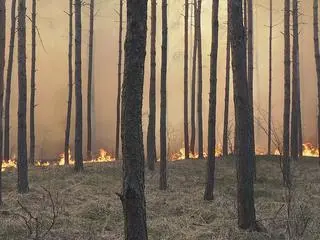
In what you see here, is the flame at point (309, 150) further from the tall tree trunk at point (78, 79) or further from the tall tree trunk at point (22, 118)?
the tall tree trunk at point (22, 118)

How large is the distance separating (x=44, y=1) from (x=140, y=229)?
20.6 m

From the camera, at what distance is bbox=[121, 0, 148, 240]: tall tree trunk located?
538 centimetres

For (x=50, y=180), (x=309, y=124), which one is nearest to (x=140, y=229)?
(x=50, y=180)

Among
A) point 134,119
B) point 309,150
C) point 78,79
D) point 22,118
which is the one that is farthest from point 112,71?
point 134,119

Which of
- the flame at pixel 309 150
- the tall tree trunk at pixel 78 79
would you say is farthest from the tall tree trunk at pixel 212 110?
the flame at pixel 309 150

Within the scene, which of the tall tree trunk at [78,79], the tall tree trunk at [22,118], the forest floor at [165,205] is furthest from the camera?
the tall tree trunk at [78,79]

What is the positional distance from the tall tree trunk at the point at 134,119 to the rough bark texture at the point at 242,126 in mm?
3541

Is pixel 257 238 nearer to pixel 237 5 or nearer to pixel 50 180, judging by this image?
pixel 237 5

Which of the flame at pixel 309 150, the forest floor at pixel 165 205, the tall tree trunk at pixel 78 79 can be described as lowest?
the forest floor at pixel 165 205

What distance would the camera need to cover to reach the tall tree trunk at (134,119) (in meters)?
5.38

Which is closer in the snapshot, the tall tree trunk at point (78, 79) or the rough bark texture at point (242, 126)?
the rough bark texture at point (242, 126)

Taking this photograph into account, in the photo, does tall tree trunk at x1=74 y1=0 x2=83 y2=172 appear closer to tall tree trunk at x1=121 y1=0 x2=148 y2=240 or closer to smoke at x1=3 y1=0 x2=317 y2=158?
smoke at x1=3 y1=0 x2=317 y2=158

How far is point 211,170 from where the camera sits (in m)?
12.1

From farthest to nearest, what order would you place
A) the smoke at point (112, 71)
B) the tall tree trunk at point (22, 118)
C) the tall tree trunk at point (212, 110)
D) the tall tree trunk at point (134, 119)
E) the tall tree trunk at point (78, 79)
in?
the smoke at point (112, 71) < the tall tree trunk at point (78, 79) < the tall tree trunk at point (22, 118) < the tall tree trunk at point (212, 110) < the tall tree trunk at point (134, 119)
